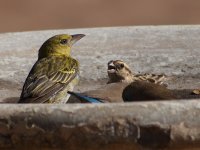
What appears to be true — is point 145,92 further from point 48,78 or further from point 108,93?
point 48,78

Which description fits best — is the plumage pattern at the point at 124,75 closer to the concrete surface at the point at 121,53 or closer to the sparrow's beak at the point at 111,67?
the sparrow's beak at the point at 111,67

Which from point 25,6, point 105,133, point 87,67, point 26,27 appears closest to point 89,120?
point 105,133

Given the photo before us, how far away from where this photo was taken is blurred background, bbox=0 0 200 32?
20344mm

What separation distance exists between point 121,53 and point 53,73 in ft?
2.01

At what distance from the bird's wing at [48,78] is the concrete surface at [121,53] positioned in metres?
0.12

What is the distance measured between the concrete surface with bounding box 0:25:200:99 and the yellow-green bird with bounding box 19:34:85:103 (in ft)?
0.32

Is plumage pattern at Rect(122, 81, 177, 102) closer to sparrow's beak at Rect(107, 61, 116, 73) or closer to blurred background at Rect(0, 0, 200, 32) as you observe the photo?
sparrow's beak at Rect(107, 61, 116, 73)

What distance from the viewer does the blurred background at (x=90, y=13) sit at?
66.7ft

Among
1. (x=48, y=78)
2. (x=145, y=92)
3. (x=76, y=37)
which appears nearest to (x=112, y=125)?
(x=145, y=92)

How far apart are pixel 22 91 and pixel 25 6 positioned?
1567cm

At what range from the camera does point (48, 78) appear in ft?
23.2

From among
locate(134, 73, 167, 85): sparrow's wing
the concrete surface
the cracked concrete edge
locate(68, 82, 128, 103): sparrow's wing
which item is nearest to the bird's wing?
the concrete surface

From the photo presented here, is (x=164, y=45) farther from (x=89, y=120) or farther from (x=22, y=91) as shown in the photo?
(x=89, y=120)

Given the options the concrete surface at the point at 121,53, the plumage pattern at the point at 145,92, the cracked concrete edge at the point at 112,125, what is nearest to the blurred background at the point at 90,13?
the concrete surface at the point at 121,53
